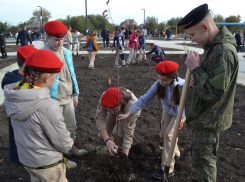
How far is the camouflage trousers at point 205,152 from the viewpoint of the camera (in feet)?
7.28

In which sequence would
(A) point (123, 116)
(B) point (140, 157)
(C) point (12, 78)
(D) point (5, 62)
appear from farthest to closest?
(D) point (5, 62) < (B) point (140, 157) < (A) point (123, 116) < (C) point (12, 78)

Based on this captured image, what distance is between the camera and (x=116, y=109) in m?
2.97

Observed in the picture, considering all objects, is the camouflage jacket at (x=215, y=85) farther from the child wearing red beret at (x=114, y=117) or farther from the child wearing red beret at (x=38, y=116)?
the child wearing red beret at (x=38, y=116)

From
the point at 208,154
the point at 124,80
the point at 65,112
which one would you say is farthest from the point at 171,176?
the point at 124,80

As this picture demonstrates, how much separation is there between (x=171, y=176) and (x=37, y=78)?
2.14 metres

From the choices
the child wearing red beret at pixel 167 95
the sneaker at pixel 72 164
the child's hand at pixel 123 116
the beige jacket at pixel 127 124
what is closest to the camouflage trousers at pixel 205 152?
the child wearing red beret at pixel 167 95

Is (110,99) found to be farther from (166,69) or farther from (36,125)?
(36,125)

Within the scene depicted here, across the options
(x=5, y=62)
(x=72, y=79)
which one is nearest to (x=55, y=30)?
(x=72, y=79)

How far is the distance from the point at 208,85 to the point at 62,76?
190 centimetres

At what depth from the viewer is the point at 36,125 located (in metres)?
1.94

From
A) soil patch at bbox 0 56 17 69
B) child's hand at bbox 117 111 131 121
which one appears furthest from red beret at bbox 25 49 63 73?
soil patch at bbox 0 56 17 69

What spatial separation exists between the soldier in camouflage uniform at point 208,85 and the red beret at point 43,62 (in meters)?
1.15

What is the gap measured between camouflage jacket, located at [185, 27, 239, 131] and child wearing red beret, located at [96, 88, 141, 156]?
0.93 metres

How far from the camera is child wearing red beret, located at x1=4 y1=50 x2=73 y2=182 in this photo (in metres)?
1.88
